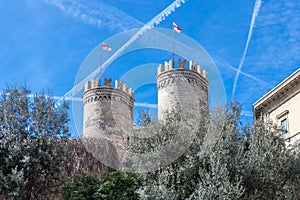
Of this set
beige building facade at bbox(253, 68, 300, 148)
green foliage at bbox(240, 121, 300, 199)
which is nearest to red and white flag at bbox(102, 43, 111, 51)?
beige building facade at bbox(253, 68, 300, 148)

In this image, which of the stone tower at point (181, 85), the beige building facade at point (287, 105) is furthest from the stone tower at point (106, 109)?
the beige building facade at point (287, 105)

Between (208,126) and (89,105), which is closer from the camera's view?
(208,126)

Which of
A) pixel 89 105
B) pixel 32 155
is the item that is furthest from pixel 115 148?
pixel 89 105

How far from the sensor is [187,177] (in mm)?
15234

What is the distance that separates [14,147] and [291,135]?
1902 centimetres

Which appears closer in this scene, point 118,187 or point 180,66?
point 118,187

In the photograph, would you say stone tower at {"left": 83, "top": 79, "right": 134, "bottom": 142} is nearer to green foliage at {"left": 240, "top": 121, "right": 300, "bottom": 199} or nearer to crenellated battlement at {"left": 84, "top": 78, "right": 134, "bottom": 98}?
crenellated battlement at {"left": 84, "top": 78, "right": 134, "bottom": 98}

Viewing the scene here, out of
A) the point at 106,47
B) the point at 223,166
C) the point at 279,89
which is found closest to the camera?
the point at 223,166

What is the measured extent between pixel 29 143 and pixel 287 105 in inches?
769

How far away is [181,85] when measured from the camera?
3544cm

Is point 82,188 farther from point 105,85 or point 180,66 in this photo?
point 105,85

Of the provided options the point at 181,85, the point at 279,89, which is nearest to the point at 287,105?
the point at 279,89

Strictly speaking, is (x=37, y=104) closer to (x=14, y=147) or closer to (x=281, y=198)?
(x=14, y=147)

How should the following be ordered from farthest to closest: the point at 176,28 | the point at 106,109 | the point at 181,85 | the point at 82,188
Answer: the point at 106,109
the point at 181,85
the point at 176,28
the point at 82,188
